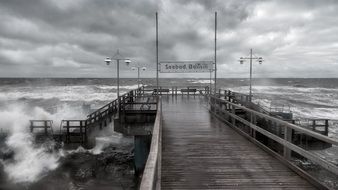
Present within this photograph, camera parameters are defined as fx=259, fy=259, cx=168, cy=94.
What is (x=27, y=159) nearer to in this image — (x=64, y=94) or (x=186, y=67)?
(x=186, y=67)

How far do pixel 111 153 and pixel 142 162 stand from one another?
19.1 feet

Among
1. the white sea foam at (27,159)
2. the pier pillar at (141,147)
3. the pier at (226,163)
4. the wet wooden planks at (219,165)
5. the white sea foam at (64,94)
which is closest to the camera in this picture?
the pier at (226,163)

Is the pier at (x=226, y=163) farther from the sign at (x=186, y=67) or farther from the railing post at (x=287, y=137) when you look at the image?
the sign at (x=186, y=67)

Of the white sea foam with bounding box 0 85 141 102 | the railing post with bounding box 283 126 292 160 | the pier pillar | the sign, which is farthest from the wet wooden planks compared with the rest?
the white sea foam with bounding box 0 85 141 102

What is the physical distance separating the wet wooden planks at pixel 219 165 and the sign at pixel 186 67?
5.81 metres

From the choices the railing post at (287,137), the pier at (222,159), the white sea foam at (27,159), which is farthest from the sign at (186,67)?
the white sea foam at (27,159)

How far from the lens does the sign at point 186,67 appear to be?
14289 mm

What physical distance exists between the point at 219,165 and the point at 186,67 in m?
9.05

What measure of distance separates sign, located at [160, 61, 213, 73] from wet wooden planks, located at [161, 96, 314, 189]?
581 cm

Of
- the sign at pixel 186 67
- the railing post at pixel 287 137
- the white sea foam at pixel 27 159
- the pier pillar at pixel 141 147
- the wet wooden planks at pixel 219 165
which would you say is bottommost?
the white sea foam at pixel 27 159

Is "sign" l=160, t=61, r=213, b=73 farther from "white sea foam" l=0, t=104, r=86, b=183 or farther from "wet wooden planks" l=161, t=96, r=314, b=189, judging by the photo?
"white sea foam" l=0, t=104, r=86, b=183

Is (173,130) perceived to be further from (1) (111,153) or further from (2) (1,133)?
(2) (1,133)

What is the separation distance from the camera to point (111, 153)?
61.9ft

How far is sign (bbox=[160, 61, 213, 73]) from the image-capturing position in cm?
1429
